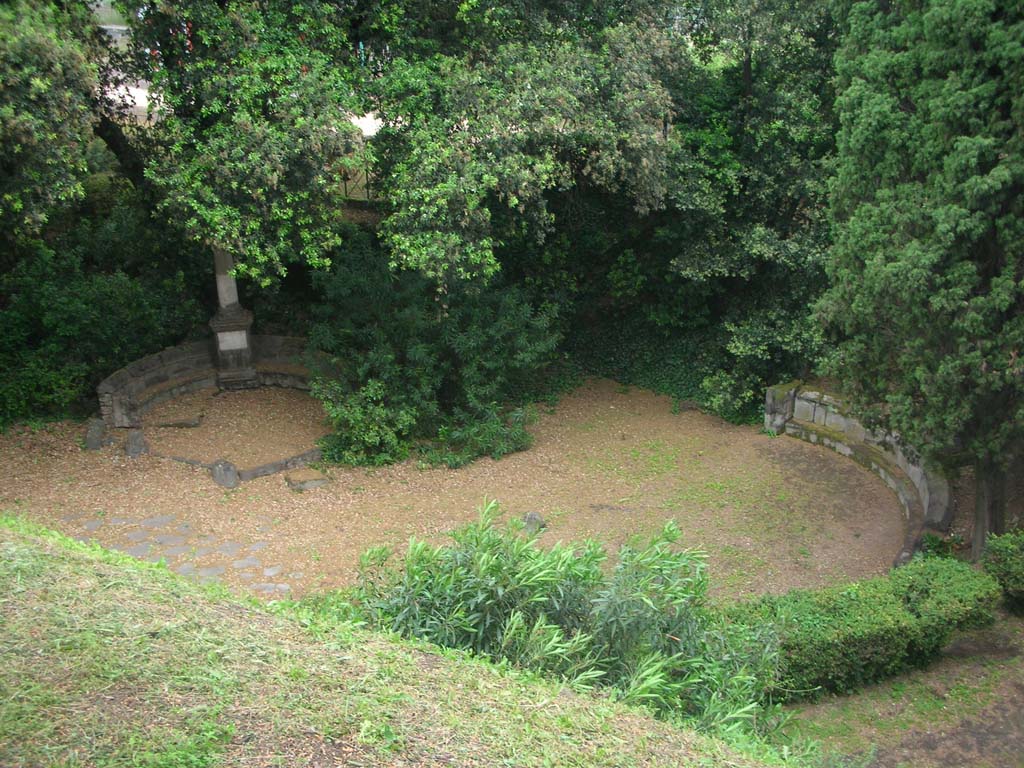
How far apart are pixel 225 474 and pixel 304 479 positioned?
0.89m

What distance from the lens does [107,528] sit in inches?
371

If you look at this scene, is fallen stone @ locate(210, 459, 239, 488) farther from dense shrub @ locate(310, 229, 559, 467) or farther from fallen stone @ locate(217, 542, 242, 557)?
fallen stone @ locate(217, 542, 242, 557)

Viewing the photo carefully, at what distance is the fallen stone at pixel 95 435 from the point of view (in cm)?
1099

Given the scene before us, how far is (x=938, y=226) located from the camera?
7.66 meters

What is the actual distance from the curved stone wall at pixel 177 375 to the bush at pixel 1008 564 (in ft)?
27.5

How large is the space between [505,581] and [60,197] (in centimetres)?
600

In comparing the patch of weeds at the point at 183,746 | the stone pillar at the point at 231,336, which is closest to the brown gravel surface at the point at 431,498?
the stone pillar at the point at 231,336

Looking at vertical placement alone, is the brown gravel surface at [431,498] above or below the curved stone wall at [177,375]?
below

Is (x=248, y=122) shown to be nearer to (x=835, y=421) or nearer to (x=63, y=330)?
(x=63, y=330)

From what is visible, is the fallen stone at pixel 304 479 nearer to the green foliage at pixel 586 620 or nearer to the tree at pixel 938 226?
the green foliage at pixel 586 620

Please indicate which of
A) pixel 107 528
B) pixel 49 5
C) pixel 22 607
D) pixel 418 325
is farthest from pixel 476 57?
pixel 22 607

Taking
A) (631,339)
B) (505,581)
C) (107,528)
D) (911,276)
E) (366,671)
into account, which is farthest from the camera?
(631,339)

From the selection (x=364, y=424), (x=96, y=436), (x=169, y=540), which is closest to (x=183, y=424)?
(x=96, y=436)

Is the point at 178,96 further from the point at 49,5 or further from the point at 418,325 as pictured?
the point at 418,325
